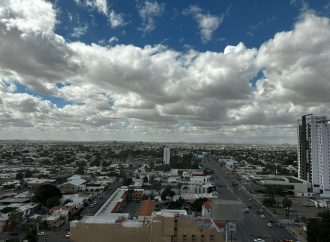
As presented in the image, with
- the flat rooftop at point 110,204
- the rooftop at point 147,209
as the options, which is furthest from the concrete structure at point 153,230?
the flat rooftop at point 110,204

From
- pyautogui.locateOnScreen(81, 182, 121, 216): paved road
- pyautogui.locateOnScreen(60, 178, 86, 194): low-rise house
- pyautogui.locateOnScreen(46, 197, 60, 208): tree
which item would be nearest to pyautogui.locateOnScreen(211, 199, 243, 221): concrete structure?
pyautogui.locateOnScreen(81, 182, 121, 216): paved road

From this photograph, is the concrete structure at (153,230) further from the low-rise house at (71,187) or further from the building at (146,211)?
the low-rise house at (71,187)

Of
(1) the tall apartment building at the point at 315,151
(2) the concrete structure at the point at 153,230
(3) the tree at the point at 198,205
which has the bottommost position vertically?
(3) the tree at the point at 198,205

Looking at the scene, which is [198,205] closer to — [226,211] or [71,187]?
[226,211]

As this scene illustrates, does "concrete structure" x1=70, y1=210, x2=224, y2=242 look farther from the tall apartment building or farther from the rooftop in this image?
the tall apartment building

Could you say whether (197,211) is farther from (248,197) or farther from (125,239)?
(125,239)

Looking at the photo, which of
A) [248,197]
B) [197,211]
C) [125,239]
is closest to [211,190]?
[248,197]
